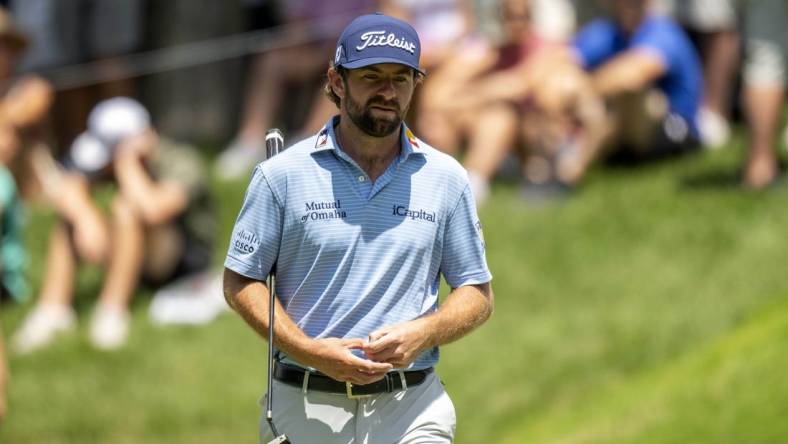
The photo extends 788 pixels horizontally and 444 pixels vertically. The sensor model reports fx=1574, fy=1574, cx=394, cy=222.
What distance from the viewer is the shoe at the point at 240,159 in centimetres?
1276

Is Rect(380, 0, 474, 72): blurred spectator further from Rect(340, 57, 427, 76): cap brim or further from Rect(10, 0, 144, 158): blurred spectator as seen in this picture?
Rect(340, 57, 427, 76): cap brim

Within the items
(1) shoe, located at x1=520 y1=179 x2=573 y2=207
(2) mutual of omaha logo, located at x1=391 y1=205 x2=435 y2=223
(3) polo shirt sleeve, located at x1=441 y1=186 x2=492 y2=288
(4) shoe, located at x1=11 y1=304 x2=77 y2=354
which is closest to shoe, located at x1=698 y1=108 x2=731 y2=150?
(1) shoe, located at x1=520 y1=179 x2=573 y2=207

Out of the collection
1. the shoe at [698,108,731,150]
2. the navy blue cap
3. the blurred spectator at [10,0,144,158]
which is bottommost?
the shoe at [698,108,731,150]

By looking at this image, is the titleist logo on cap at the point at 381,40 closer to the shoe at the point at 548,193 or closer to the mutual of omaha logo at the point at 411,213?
the mutual of omaha logo at the point at 411,213

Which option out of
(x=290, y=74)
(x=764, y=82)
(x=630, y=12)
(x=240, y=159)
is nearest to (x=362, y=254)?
(x=764, y=82)

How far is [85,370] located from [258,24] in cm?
510

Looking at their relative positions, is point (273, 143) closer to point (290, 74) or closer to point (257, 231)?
point (257, 231)

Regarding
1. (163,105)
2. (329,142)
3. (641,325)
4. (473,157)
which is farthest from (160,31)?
(329,142)

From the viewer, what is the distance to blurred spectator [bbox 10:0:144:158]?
1343 cm

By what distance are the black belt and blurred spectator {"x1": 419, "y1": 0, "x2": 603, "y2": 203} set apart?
612 cm

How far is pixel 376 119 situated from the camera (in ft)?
16.0

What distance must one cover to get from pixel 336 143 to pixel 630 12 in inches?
269

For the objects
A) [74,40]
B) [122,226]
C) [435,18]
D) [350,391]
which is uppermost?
[74,40]

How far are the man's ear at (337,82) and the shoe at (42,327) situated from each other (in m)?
6.01
